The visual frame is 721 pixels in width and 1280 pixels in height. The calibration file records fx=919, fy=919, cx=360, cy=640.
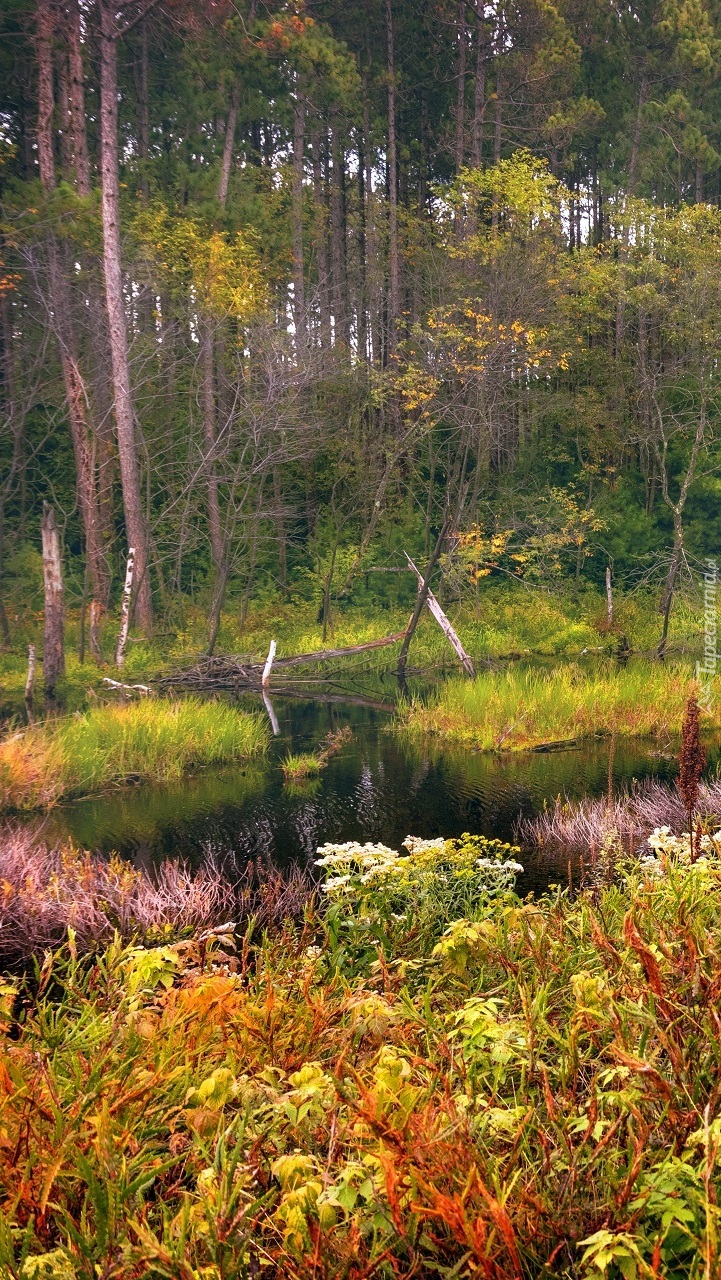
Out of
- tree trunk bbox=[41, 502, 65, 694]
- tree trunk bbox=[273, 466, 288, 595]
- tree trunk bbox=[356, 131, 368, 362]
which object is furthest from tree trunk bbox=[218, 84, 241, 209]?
tree trunk bbox=[41, 502, 65, 694]

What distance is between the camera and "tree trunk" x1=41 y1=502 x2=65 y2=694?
15086 millimetres

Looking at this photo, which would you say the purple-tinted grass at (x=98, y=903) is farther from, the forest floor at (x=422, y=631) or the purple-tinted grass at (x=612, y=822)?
the forest floor at (x=422, y=631)

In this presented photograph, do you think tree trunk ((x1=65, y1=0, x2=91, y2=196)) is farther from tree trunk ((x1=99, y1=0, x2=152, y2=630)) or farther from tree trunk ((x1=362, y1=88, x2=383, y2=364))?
tree trunk ((x1=362, y1=88, x2=383, y2=364))

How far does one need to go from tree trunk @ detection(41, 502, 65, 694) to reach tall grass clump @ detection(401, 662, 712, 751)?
20.4 feet

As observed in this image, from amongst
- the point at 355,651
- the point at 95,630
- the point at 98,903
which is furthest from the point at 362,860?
the point at 95,630

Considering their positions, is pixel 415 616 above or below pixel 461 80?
below

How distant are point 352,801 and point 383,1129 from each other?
29.4 ft

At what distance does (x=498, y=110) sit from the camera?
87.1 ft

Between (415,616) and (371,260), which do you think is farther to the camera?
(371,260)

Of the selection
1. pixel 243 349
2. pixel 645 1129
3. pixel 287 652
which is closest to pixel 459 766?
pixel 287 652

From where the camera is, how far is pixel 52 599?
51.5ft

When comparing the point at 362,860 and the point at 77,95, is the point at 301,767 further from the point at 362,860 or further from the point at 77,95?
the point at 77,95

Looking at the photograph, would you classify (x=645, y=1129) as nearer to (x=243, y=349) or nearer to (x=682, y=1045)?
(x=682, y=1045)

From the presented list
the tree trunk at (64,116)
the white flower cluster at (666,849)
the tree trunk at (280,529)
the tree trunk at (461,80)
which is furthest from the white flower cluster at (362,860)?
the tree trunk at (461,80)
